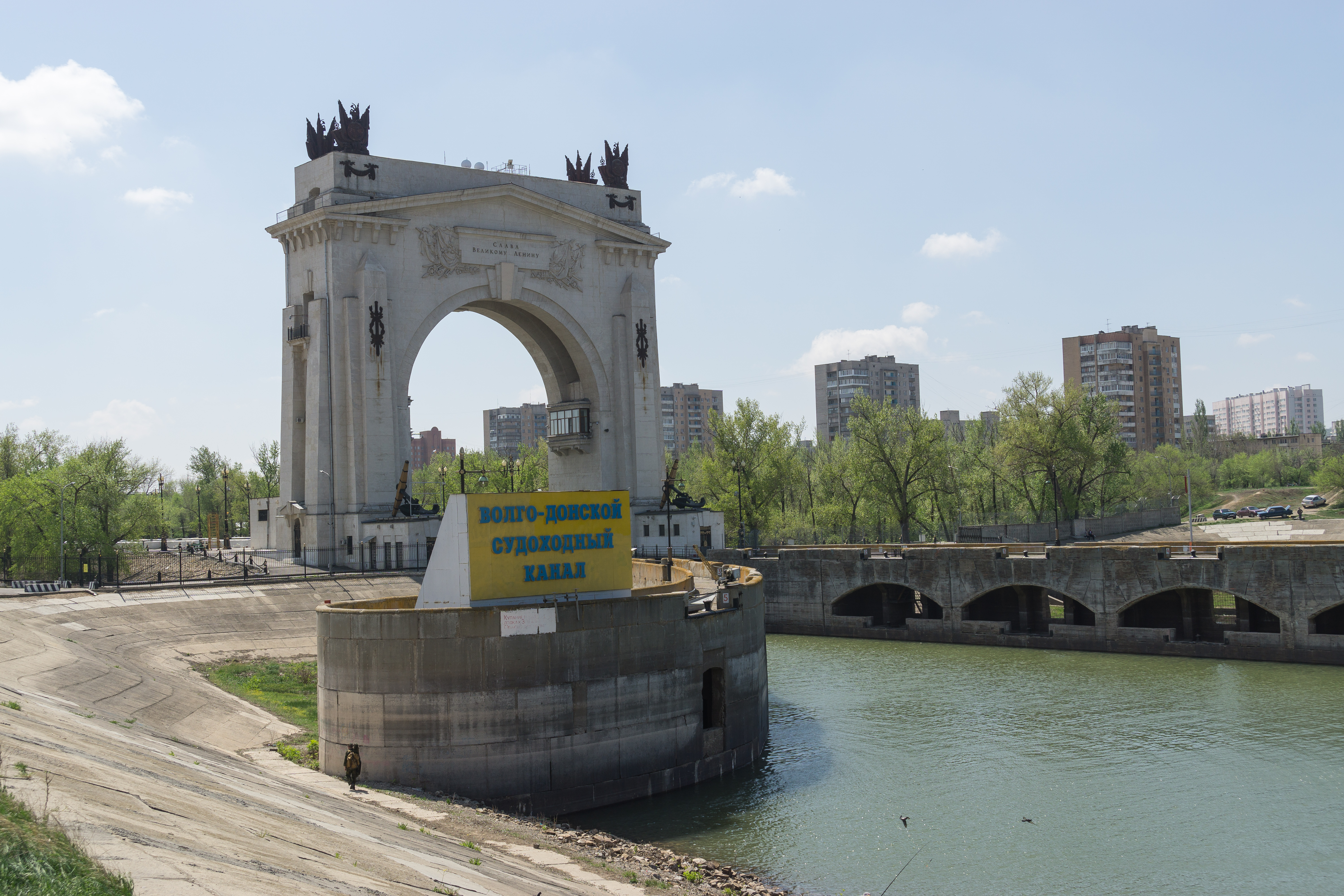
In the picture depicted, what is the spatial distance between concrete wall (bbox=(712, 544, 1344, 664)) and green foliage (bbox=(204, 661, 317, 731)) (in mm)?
29844

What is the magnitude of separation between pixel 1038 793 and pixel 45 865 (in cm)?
2362

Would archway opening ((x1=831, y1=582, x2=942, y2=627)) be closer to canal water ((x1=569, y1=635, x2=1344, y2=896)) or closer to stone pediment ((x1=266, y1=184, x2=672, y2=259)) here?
canal water ((x1=569, y1=635, x2=1344, y2=896))

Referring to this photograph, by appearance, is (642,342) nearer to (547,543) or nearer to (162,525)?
(162,525)

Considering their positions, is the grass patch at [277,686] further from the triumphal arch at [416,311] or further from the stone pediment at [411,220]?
the stone pediment at [411,220]

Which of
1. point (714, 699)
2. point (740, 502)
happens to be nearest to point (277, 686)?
point (714, 699)

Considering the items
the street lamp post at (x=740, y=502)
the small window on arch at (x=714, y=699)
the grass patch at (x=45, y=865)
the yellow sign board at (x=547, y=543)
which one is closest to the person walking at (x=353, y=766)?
the yellow sign board at (x=547, y=543)

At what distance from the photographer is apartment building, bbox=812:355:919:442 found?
570 feet

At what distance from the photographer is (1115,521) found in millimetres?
74875

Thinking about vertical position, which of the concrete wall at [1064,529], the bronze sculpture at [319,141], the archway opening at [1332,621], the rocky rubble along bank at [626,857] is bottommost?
the rocky rubble along bank at [626,857]

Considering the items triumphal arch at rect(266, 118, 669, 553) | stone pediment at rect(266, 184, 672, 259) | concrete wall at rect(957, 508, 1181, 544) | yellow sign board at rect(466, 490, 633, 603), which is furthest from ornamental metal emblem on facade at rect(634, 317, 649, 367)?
yellow sign board at rect(466, 490, 633, 603)

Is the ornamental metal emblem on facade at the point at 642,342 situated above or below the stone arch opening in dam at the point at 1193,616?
above

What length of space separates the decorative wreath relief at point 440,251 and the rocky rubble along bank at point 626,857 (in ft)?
146

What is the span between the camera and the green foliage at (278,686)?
3141cm

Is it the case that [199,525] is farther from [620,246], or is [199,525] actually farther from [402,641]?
[402,641]
